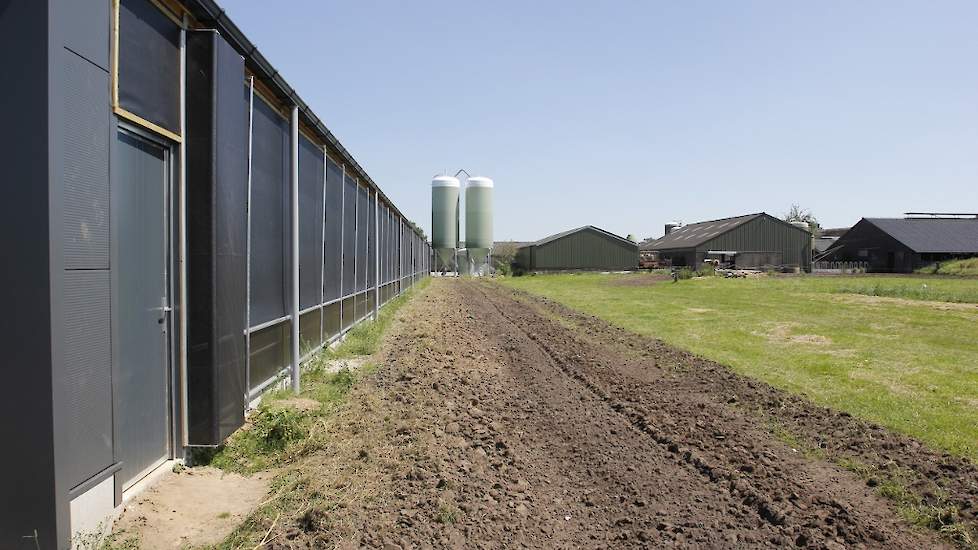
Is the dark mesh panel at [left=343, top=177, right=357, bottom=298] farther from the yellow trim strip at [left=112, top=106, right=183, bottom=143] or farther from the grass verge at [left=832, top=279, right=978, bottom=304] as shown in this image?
the grass verge at [left=832, top=279, right=978, bottom=304]

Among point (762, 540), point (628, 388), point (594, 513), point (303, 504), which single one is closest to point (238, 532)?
point (303, 504)

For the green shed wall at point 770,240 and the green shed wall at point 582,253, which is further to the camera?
the green shed wall at point 582,253

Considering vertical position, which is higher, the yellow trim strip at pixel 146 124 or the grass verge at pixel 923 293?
the yellow trim strip at pixel 146 124

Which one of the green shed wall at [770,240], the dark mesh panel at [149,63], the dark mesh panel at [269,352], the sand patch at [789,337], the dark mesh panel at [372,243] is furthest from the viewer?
the green shed wall at [770,240]

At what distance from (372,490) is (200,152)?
9.51 ft

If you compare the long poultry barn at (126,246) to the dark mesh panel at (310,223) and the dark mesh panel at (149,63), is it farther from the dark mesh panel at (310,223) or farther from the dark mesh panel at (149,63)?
the dark mesh panel at (310,223)

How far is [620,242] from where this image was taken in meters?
56.7

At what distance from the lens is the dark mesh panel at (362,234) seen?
1386cm

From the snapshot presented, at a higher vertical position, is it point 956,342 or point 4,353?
point 4,353

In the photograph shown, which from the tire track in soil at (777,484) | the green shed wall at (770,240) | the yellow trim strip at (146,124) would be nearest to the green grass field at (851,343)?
the tire track in soil at (777,484)

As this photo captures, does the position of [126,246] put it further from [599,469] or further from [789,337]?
[789,337]

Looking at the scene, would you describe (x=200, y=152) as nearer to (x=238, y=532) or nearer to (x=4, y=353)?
(x=4, y=353)

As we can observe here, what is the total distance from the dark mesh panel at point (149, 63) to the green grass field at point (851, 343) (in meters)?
7.31

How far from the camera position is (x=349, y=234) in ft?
41.4
